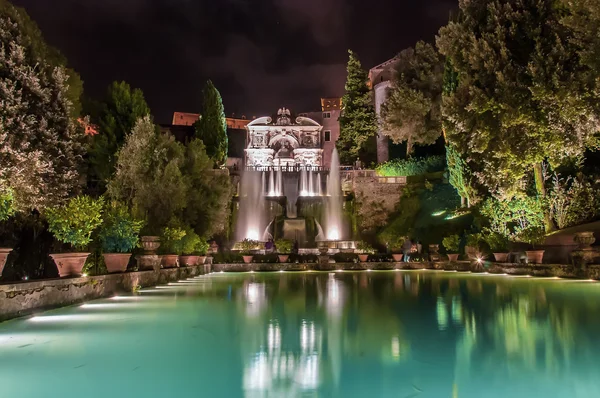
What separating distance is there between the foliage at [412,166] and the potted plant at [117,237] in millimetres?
30548

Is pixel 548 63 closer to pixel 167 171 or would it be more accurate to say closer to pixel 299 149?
pixel 167 171

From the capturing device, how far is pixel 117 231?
34.0 feet

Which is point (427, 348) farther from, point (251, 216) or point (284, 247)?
point (251, 216)

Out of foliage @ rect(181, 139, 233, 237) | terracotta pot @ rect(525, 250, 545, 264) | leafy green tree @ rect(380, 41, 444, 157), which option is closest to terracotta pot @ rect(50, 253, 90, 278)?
foliage @ rect(181, 139, 233, 237)

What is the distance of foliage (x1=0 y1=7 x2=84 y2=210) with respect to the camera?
9.27 metres

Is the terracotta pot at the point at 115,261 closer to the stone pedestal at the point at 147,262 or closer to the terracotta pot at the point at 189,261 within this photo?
the stone pedestal at the point at 147,262

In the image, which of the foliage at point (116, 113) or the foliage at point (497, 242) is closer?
the foliage at point (497, 242)

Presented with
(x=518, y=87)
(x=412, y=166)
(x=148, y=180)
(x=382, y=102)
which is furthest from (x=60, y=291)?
(x=382, y=102)

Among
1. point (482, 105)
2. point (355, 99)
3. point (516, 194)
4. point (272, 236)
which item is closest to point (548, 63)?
point (482, 105)

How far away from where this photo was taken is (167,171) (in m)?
17.0

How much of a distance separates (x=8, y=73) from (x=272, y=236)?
2322 centimetres

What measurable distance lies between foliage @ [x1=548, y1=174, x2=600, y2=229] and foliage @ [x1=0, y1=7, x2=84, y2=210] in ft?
Result: 56.7

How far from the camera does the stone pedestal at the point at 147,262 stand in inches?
476

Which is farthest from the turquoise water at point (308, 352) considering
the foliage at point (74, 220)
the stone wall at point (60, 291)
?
the foliage at point (74, 220)
